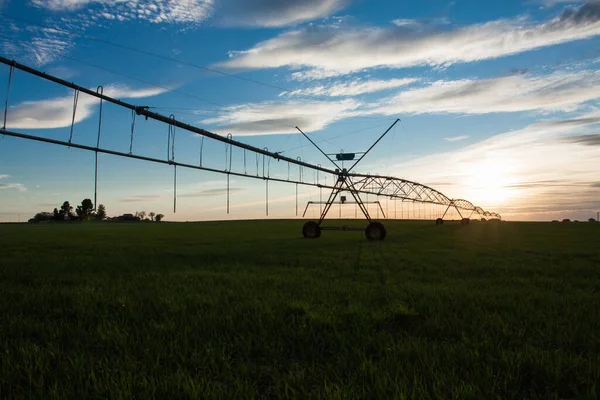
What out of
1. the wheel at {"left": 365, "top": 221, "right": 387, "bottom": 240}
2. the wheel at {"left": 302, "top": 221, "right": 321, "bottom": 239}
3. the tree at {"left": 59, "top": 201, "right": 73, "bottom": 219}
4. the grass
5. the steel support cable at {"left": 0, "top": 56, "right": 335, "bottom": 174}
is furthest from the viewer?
the tree at {"left": 59, "top": 201, "right": 73, "bottom": 219}

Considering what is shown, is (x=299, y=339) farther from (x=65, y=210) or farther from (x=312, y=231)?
(x=65, y=210)

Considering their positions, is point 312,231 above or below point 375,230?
below

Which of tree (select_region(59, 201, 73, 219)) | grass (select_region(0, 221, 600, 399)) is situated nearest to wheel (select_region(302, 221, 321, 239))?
grass (select_region(0, 221, 600, 399))

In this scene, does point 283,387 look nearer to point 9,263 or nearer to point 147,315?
point 147,315

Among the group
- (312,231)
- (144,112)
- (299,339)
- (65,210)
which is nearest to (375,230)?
(312,231)

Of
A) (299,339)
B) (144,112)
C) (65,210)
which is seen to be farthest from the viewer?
(65,210)

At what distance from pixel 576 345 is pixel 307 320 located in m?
3.44

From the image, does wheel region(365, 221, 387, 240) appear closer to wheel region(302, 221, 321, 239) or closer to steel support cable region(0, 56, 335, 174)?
wheel region(302, 221, 321, 239)

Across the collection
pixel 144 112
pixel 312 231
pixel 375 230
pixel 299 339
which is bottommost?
pixel 299 339

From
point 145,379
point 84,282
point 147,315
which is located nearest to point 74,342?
point 147,315

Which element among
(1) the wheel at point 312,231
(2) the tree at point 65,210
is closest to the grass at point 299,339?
(1) the wheel at point 312,231

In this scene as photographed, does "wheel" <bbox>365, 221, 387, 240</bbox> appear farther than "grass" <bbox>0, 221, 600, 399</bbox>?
Yes

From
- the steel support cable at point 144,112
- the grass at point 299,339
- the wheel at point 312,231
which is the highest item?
the steel support cable at point 144,112

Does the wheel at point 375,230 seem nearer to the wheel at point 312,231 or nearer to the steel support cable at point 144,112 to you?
the wheel at point 312,231
